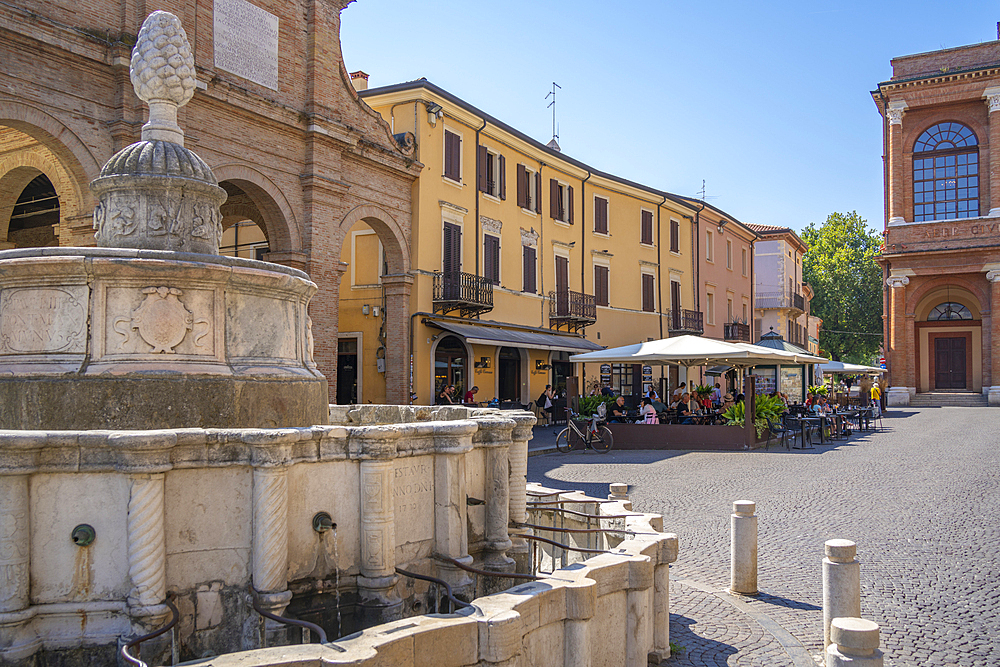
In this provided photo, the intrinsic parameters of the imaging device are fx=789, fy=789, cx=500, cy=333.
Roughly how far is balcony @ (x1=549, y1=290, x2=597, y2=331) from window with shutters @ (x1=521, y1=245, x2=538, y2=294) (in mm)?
1256

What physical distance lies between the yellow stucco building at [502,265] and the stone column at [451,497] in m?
17.0

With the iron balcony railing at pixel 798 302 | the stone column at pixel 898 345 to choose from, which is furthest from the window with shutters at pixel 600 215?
the iron balcony railing at pixel 798 302

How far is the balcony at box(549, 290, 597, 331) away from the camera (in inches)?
1135

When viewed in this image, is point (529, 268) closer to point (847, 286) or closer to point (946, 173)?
point (946, 173)

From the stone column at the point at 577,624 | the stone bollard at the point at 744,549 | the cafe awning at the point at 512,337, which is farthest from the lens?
the cafe awning at the point at 512,337

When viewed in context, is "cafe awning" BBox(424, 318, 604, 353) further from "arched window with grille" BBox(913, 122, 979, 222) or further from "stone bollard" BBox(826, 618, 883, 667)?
"arched window with grille" BBox(913, 122, 979, 222)

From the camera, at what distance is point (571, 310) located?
95.9 ft

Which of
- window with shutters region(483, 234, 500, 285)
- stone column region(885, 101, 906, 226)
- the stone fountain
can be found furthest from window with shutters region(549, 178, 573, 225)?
the stone fountain

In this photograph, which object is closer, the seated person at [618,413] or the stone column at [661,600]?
the stone column at [661,600]

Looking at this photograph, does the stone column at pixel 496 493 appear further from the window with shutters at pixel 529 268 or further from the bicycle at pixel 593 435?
the window with shutters at pixel 529 268

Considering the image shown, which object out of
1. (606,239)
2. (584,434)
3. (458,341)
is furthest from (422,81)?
(606,239)

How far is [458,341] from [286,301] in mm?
18588

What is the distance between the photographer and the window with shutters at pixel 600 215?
31756 mm

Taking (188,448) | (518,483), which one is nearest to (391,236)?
(518,483)
